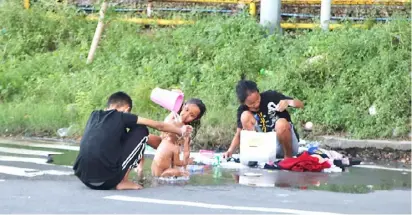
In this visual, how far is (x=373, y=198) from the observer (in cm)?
801

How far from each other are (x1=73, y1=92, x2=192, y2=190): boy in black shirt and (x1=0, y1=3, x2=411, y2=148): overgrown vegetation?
3548 millimetres

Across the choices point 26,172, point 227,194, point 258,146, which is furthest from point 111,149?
point 258,146

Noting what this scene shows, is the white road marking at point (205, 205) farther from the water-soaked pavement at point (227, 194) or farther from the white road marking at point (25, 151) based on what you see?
the white road marking at point (25, 151)

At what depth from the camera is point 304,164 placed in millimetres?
9812

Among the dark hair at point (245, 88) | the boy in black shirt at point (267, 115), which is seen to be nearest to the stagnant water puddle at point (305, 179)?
the boy in black shirt at point (267, 115)

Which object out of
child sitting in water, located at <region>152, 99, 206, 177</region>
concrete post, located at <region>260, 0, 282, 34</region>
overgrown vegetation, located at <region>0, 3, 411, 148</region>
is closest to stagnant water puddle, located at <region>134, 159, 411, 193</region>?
child sitting in water, located at <region>152, 99, 206, 177</region>

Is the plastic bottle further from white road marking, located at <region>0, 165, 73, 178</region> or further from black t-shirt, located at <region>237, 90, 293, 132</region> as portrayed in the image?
white road marking, located at <region>0, 165, 73, 178</region>

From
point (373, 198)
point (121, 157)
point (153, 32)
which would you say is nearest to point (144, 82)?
point (153, 32)

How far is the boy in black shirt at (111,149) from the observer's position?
→ 8328 mm

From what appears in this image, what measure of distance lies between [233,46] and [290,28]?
2057 millimetres

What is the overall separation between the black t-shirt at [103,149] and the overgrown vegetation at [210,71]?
3.63 meters

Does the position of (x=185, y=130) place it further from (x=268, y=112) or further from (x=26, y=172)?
(x=26, y=172)

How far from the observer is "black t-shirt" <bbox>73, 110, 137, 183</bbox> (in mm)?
8312

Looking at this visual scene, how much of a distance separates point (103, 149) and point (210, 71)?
6.28 meters
